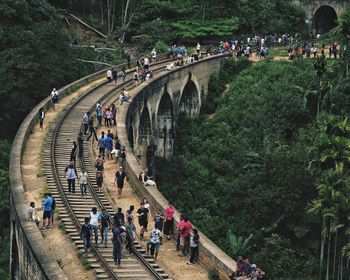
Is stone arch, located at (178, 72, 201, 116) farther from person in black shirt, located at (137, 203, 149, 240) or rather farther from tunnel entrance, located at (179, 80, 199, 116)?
person in black shirt, located at (137, 203, 149, 240)

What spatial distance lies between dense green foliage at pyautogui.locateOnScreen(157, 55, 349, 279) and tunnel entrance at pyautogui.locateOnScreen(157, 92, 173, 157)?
3.90ft

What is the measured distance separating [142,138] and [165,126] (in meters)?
7.59

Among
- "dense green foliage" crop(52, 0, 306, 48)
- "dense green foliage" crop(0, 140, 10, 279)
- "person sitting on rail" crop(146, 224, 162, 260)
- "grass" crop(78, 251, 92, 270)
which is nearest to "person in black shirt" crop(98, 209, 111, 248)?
"grass" crop(78, 251, 92, 270)

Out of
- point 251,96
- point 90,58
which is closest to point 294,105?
point 251,96

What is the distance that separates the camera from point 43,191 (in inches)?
1039

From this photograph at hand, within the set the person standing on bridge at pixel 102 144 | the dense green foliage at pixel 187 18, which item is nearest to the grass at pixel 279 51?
the dense green foliage at pixel 187 18

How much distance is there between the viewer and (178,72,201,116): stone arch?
55513 mm

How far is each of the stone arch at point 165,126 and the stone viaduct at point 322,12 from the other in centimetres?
3031

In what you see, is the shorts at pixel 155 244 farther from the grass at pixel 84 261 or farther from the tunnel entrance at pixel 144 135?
the tunnel entrance at pixel 144 135

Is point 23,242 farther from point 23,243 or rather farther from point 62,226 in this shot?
point 62,226

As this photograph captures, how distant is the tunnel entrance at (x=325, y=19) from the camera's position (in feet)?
257

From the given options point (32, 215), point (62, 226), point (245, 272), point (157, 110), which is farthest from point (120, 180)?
point (157, 110)

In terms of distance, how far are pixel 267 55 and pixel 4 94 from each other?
27.4 meters

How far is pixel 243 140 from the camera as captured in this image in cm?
4988
